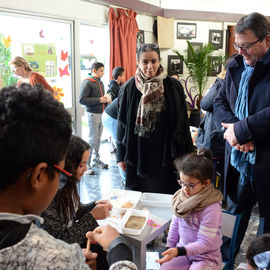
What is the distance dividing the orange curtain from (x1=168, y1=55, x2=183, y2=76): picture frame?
1.35 metres

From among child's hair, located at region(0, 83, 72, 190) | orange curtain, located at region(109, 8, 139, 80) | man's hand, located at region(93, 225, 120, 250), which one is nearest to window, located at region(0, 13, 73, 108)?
orange curtain, located at region(109, 8, 139, 80)

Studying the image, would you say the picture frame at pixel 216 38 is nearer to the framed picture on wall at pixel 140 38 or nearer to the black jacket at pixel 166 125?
the framed picture on wall at pixel 140 38

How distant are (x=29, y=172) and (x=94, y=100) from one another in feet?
13.1

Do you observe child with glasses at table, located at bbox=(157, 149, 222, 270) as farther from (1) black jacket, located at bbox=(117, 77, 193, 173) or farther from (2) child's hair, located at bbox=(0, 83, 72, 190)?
(2) child's hair, located at bbox=(0, 83, 72, 190)

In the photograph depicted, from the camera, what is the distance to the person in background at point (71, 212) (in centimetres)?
148

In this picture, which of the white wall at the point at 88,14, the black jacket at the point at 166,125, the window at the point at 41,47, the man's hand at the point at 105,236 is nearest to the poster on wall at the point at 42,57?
the window at the point at 41,47

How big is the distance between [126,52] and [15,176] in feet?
17.9

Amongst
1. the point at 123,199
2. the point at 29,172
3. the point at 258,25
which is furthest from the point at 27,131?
the point at 258,25

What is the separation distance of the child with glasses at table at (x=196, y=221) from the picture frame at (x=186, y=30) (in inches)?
233

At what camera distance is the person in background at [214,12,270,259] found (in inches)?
68.8

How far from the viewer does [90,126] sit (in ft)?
15.7

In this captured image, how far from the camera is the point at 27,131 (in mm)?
674

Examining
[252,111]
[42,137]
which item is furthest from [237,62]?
[42,137]

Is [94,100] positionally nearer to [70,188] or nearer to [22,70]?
[22,70]
